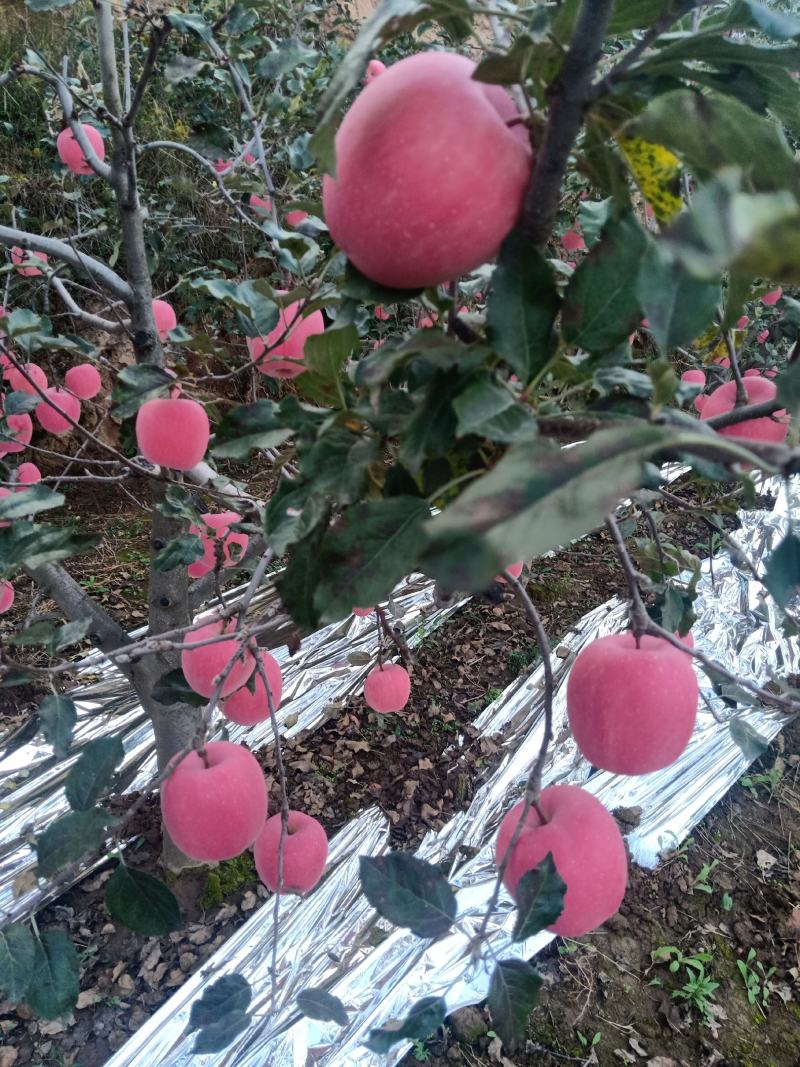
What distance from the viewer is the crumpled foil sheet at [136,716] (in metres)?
1.67

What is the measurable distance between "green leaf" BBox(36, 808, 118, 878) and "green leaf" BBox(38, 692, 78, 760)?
0.43 ft

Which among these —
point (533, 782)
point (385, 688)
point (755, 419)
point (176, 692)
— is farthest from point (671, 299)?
point (385, 688)

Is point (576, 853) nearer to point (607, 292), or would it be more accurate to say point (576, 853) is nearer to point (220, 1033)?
point (220, 1033)

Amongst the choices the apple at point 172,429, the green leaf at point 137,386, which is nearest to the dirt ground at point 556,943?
the apple at point 172,429

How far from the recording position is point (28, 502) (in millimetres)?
719

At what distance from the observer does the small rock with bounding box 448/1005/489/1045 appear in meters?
1.36

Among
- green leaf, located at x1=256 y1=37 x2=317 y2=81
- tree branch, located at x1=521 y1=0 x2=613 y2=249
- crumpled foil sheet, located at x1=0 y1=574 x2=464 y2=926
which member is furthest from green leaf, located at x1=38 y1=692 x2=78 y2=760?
green leaf, located at x1=256 y1=37 x2=317 y2=81

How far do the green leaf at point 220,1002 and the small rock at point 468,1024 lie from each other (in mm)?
944

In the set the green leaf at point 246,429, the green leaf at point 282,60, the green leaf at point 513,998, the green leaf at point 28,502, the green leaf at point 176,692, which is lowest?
the green leaf at point 513,998

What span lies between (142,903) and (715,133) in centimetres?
75

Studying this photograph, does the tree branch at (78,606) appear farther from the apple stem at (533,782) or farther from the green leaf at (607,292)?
the green leaf at (607,292)

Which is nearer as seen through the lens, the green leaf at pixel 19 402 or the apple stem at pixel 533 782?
the apple stem at pixel 533 782

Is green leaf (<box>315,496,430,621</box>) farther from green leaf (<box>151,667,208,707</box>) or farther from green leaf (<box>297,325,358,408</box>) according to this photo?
green leaf (<box>151,667,208,707</box>)

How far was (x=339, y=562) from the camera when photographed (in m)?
0.39
